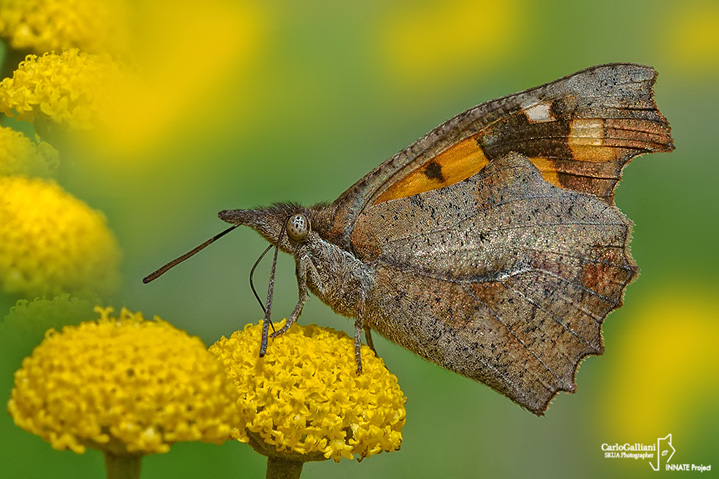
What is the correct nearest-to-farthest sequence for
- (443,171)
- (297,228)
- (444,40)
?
(297,228)
(443,171)
(444,40)

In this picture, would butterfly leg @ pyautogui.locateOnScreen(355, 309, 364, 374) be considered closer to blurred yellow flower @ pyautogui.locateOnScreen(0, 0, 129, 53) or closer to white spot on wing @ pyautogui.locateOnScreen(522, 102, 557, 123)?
white spot on wing @ pyautogui.locateOnScreen(522, 102, 557, 123)

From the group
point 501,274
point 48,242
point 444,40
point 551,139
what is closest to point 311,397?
point 48,242

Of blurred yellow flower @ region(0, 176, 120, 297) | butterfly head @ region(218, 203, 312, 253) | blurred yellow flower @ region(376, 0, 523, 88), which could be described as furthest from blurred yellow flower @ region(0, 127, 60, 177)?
blurred yellow flower @ region(376, 0, 523, 88)

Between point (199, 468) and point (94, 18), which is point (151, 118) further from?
point (199, 468)

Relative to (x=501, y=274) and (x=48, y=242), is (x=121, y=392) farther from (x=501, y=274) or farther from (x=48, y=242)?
(x=501, y=274)

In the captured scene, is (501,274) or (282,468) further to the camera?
(501,274)

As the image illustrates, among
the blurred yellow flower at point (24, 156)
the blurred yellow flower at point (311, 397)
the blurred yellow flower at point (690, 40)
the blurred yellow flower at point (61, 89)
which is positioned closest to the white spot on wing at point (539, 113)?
the blurred yellow flower at point (311, 397)
